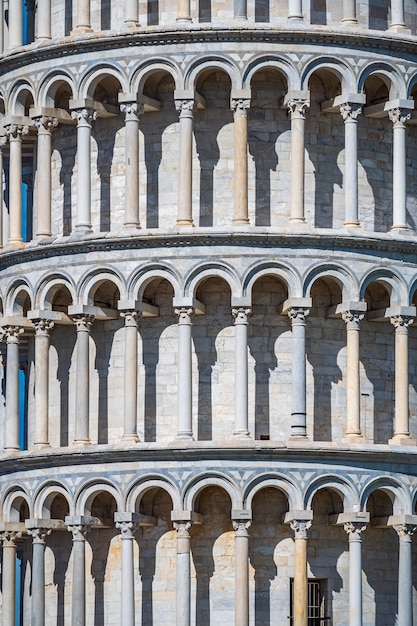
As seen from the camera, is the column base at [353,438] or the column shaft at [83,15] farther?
the column shaft at [83,15]

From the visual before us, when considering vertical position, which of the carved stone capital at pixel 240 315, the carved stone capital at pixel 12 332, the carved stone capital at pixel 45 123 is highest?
the carved stone capital at pixel 45 123

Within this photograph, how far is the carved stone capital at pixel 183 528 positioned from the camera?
48219 mm

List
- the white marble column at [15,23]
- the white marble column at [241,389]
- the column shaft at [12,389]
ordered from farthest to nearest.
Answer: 1. the white marble column at [15,23]
2. the column shaft at [12,389]
3. the white marble column at [241,389]

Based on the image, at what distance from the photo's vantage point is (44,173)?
165 feet

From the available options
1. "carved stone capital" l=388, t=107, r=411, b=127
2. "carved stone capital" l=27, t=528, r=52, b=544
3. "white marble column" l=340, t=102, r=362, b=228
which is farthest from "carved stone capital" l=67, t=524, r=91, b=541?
"carved stone capital" l=388, t=107, r=411, b=127

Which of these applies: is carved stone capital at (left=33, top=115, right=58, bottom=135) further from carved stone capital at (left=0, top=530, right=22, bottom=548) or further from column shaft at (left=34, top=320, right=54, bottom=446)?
carved stone capital at (left=0, top=530, right=22, bottom=548)

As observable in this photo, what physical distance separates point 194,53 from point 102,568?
9.78m

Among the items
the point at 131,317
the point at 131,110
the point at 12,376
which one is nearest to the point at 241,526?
the point at 131,317

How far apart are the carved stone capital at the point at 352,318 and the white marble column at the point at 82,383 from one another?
4.76m

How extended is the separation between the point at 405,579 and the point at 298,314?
17.2 ft

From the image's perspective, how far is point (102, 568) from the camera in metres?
49.6

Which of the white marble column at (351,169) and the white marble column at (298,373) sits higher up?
the white marble column at (351,169)

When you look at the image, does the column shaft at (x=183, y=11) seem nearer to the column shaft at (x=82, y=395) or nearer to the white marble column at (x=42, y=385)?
the column shaft at (x=82, y=395)

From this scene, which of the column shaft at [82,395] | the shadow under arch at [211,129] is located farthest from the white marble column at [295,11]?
the column shaft at [82,395]
